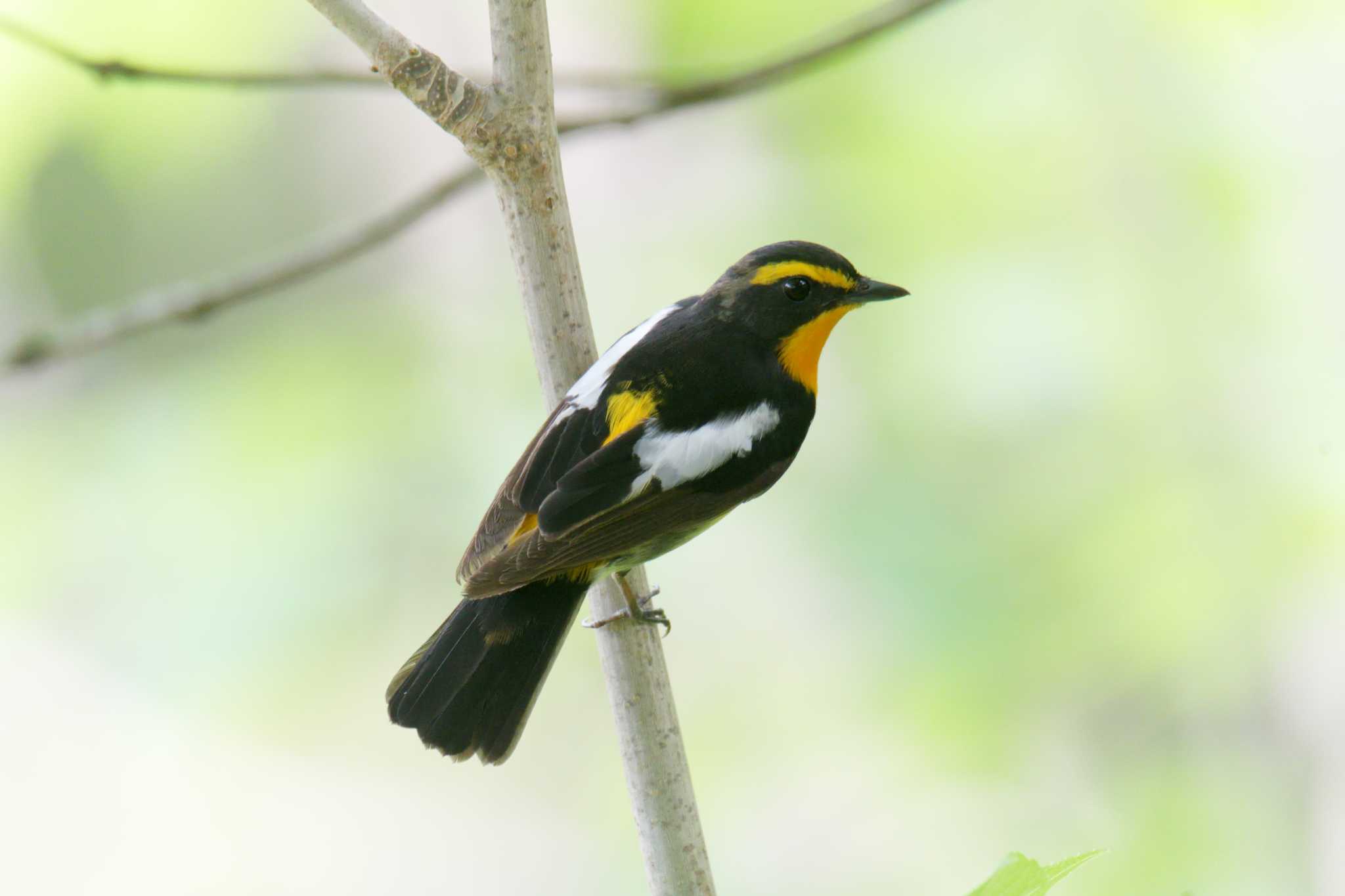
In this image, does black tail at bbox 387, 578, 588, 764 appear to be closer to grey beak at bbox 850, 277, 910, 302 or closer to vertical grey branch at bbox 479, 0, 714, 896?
vertical grey branch at bbox 479, 0, 714, 896

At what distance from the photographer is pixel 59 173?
3994 millimetres

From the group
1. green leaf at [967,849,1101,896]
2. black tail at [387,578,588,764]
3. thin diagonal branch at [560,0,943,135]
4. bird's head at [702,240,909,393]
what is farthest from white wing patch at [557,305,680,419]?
green leaf at [967,849,1101,896]

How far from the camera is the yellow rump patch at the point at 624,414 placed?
211 cm

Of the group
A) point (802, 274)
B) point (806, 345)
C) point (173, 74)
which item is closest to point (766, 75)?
point (802, 274)

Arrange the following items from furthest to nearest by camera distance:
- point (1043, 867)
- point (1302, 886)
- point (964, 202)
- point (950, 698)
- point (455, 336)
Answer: point (455, 336) < point (964, 202) < point (950, 698) < point (1302, 886) < point (1043, 867)

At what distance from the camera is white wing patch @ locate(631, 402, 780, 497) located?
212cm

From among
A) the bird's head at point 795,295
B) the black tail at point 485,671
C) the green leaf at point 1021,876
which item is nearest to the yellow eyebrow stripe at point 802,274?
the bird's head at point 795,295

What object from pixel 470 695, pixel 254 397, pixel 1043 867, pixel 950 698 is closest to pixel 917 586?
pixel 950 698

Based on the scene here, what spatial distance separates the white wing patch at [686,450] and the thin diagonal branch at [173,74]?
0.75m

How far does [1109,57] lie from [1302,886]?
2.53 m

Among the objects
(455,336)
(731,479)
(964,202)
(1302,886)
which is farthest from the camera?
(455,336)

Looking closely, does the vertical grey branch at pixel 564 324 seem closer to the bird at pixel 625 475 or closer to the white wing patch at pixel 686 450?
the bird at pixel 625 475

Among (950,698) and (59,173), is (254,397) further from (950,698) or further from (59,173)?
(950,698)

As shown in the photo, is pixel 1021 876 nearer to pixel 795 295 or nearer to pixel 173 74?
pixel 795 295
